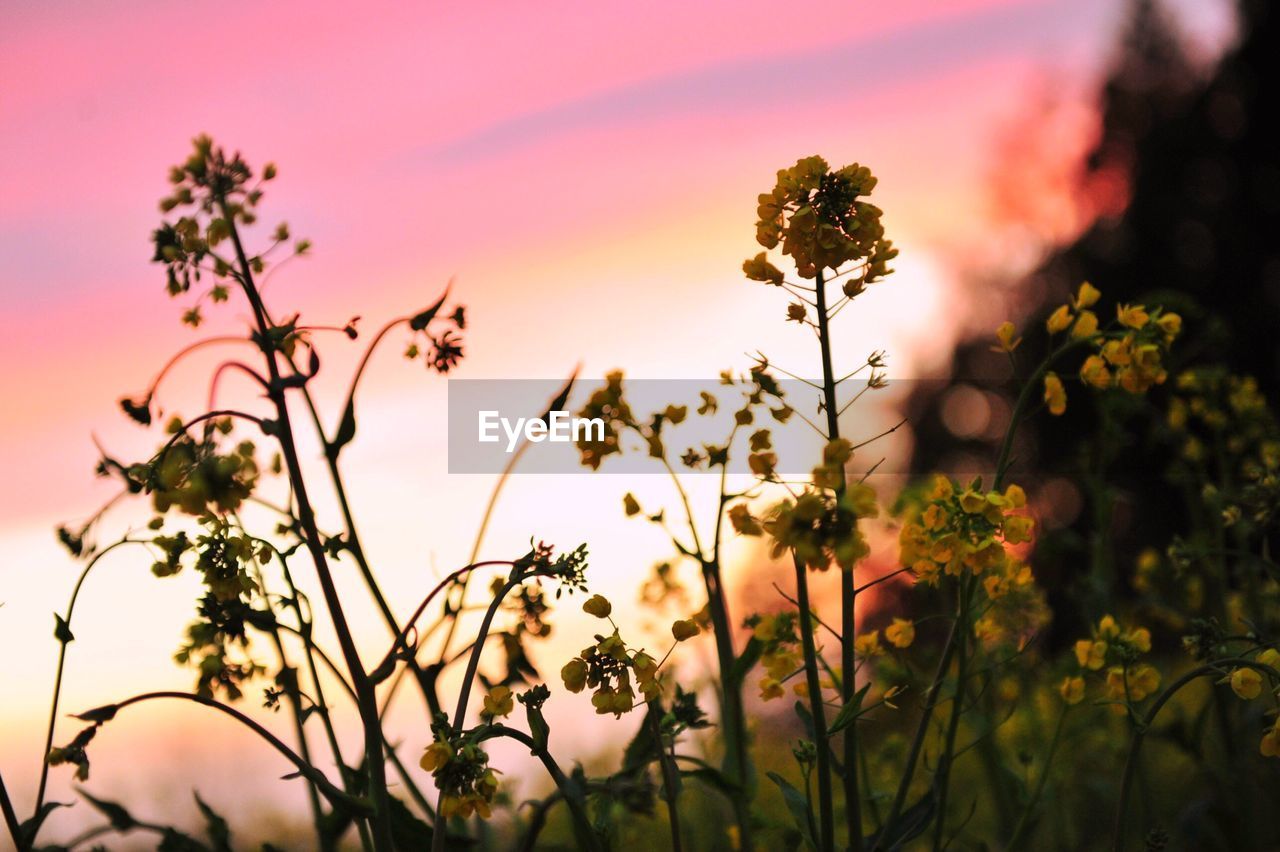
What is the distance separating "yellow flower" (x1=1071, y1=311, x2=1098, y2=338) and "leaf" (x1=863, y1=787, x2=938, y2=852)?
1.01 meters

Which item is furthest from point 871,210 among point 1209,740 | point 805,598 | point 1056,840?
point 1209,740

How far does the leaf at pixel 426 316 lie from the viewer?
7.32ft

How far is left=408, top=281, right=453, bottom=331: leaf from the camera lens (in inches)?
87.8

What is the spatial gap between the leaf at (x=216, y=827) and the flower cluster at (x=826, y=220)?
1.64 m

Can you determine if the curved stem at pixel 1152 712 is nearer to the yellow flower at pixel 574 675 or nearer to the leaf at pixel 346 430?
the yellow flower at pixel 574 675

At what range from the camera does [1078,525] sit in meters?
17.1

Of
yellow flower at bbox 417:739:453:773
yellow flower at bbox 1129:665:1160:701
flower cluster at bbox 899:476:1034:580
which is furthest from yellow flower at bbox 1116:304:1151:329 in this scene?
yellow flower at bbox 417:739:453:773

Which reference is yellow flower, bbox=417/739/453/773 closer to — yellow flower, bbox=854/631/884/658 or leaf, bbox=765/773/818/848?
leaf, bbox=765/773/818/848

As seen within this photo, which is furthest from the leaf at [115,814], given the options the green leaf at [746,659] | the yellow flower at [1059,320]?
the yellow flower at [1059,320]

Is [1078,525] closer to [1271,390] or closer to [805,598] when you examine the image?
[1271,390]

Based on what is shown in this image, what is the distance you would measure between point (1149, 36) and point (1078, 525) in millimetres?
10453

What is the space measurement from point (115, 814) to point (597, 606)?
3.71 feet

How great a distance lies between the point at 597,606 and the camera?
2.02 meters

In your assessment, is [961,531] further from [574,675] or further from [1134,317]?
[574,675]
